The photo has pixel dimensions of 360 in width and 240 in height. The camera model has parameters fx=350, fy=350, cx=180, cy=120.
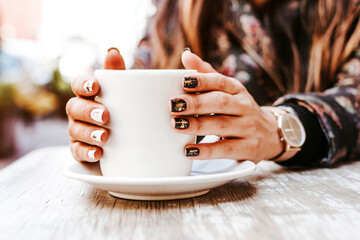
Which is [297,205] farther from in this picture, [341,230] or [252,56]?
[252,56]

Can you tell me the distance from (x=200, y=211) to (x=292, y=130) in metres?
0.32

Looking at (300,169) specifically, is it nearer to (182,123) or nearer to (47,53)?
(182,123)

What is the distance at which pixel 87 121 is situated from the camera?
0.49m

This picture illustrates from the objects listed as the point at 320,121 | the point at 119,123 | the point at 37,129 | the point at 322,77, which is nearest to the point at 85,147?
the point at 119,123

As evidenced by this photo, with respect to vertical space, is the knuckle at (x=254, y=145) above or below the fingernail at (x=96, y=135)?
below

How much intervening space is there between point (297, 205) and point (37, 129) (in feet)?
11.0

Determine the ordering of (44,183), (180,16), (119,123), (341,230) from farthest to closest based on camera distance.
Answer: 1. (180,16)
2. (44,183)
3. (119,123)
4. (341,230)

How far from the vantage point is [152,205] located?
42 centimetres

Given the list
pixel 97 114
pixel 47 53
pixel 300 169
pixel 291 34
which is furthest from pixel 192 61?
pixel 47 53

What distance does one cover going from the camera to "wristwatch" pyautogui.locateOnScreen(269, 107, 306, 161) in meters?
0.62

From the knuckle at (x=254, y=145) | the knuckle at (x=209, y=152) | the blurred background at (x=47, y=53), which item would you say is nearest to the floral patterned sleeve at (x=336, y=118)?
the knuckle at (x=254, y=145)

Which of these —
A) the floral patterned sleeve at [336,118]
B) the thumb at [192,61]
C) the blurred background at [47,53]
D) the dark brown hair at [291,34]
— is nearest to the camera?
the thumb at [192,61]

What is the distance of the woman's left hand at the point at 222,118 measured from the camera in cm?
45

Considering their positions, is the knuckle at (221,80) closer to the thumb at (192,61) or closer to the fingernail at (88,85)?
the thumb at (192,61)
